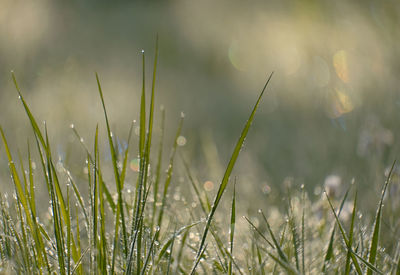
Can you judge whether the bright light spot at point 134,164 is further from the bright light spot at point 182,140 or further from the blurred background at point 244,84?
the bright light spot at point 182,140

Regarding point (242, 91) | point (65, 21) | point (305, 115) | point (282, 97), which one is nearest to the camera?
point (305, 115)

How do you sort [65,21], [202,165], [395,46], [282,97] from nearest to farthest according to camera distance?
[202,165]
[395,46]
[282,97]
[65,21]

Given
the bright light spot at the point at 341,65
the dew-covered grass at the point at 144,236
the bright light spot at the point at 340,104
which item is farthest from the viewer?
the bright light spot at the point at 341,65

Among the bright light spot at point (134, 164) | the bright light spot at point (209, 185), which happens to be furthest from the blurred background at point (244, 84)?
the bright light spot at point (134, 164)

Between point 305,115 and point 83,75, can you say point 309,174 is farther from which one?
point 83,75

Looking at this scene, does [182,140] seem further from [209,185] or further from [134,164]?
[209,185]

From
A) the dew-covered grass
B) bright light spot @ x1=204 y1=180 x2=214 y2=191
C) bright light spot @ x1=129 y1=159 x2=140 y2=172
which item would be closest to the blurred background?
bright light spot @ x1=204 y1=180 x2=214 y2=191

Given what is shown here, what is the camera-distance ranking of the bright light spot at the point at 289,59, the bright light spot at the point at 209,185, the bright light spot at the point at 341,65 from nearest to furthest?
the bright light spot at the point at 209,185 → the bright light spot at the point at 341,65 → the bright light spot at the point at 289,59

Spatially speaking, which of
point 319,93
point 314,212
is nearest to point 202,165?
point 314,212
